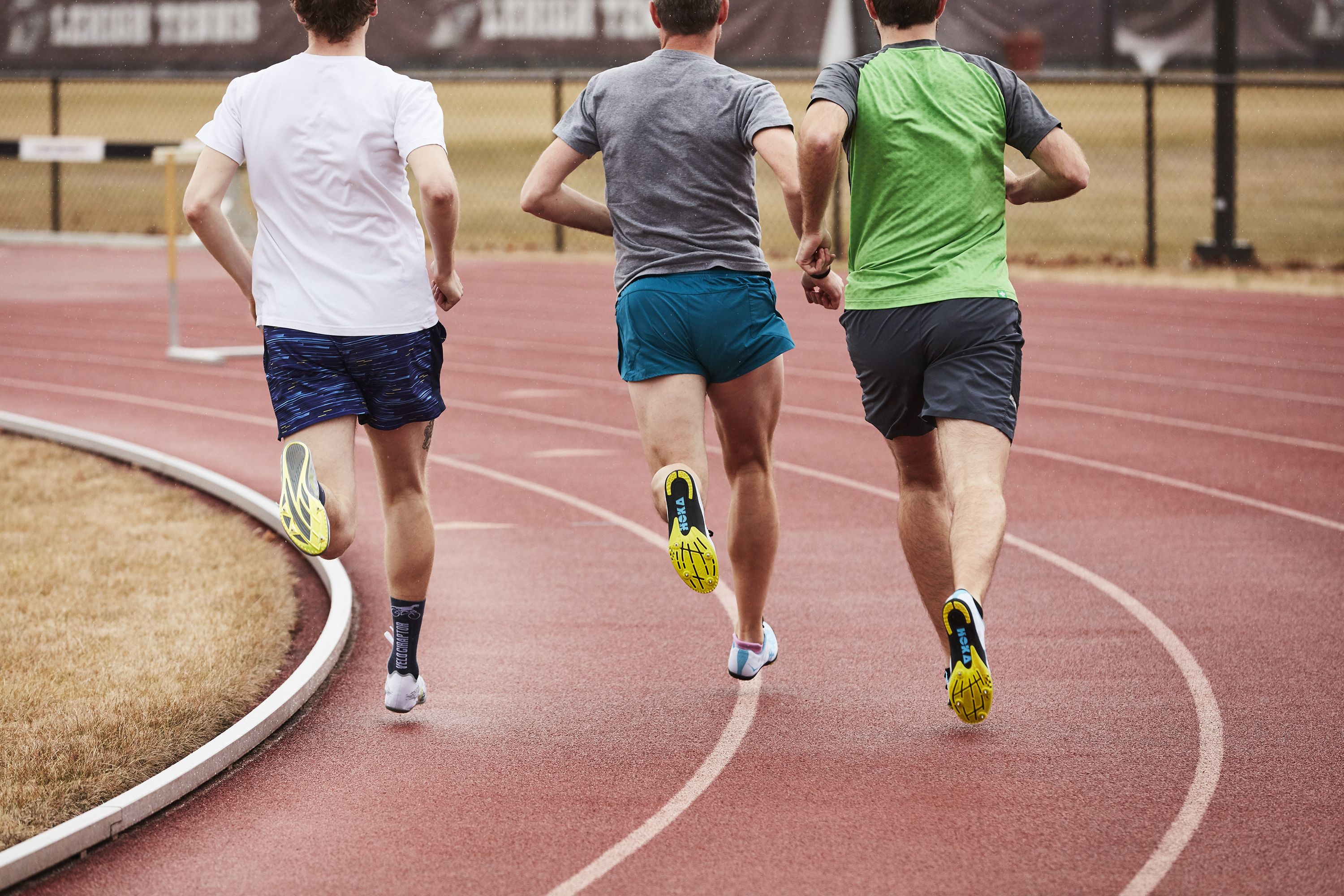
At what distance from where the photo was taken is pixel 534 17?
73.6 feet

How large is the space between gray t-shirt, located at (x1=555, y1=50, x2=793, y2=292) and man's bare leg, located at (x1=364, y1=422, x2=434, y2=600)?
775 millimetres

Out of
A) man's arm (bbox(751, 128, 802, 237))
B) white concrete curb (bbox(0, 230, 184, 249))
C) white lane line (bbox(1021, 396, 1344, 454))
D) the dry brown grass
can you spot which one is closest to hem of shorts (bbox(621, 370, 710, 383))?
man's arm (bbox(751, 128, 802, 237))

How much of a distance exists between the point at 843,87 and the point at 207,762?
96.0 inches

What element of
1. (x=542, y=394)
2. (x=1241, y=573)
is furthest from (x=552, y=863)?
(x=542, y=394)

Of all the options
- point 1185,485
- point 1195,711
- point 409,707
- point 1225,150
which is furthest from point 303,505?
point 1225,150

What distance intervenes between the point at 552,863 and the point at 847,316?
1.67 meters

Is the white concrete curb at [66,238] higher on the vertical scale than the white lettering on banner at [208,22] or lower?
lower

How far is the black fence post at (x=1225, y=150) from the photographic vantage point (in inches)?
710

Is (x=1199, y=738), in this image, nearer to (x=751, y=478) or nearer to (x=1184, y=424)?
(x=751, y=478)

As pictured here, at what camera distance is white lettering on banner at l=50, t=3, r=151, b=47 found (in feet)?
76.3

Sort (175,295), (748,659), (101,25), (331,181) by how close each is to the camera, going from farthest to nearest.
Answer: (101,25) → (175,295) → (748,659) → (331,181)

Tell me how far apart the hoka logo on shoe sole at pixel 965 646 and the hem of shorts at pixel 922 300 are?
889 millimetres

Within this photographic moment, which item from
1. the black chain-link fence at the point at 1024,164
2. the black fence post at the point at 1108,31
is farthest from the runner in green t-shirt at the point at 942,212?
the black fence post at the point at 1108,31

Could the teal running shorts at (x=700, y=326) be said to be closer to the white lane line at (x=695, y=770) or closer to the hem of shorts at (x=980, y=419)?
the hem of shorts at (x=980, y=419)
